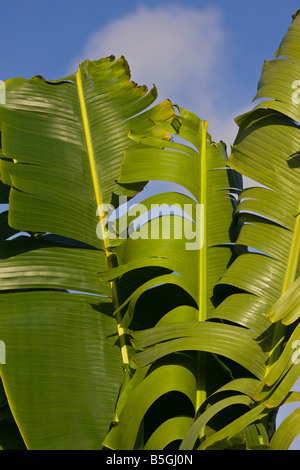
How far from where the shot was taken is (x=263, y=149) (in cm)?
256

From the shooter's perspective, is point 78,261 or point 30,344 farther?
point 78,261

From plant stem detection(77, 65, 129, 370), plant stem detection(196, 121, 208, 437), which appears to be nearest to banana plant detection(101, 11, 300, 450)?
plant stem detection(196, 121, 208, 437)

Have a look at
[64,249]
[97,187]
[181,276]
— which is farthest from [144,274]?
[97,187]

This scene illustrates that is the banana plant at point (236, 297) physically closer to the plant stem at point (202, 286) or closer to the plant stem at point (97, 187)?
the plant stem at point (202, 286)

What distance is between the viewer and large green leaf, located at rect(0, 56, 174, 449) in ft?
7.01

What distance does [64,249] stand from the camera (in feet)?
8.04

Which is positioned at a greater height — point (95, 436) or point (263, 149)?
point (263, 149)

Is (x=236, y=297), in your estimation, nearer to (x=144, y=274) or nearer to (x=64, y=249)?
(x=144, y=274)

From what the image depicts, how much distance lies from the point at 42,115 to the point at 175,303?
1192 millimetres
